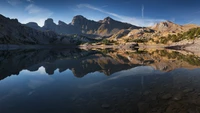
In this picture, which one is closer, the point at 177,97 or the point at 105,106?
the point at 105,106

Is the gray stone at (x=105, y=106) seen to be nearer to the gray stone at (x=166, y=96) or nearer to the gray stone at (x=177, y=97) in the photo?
the gray stone at (x=166, y=96)

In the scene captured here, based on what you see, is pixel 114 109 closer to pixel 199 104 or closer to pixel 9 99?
pixel 199 104

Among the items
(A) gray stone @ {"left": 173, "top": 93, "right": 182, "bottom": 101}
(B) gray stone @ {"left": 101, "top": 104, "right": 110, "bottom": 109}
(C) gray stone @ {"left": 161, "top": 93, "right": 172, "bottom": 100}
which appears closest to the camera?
(B) gray stone @ {"left": 101, "top": 104, "right": 110, "bottom": 109}

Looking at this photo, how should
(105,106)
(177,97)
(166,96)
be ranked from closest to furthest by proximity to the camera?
(105,106)
(177,97)
(166,96)

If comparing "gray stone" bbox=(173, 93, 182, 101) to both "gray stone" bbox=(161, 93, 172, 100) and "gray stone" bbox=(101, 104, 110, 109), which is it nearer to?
"gray stone" bbox=(161, 93, 172, 100)

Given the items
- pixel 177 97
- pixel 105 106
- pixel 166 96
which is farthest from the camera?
pixel 166 96

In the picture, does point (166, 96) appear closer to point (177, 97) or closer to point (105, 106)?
point (177, 97)

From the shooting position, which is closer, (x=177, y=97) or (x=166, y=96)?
(x=177, y=97)

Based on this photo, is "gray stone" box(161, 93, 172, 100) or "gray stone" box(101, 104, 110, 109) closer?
"gray stone" box(101, 104, 110, 109)

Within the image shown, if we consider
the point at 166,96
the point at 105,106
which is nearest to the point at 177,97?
the point at 166,96

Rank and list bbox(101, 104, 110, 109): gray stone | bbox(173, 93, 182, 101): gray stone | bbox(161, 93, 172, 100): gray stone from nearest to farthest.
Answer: bbox(101, 104, 110, 109): gray stone < bbox(173, 93, 182, 101): gray stone < bbox(161, 93, 172, 100): gray stone

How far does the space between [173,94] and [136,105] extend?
20.7 feet

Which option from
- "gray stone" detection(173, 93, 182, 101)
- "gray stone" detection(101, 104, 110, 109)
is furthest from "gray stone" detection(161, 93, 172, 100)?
"gray stone" detection(101, 104, 110, 109)

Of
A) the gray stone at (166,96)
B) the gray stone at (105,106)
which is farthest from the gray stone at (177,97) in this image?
the gray stone at (105,106)
